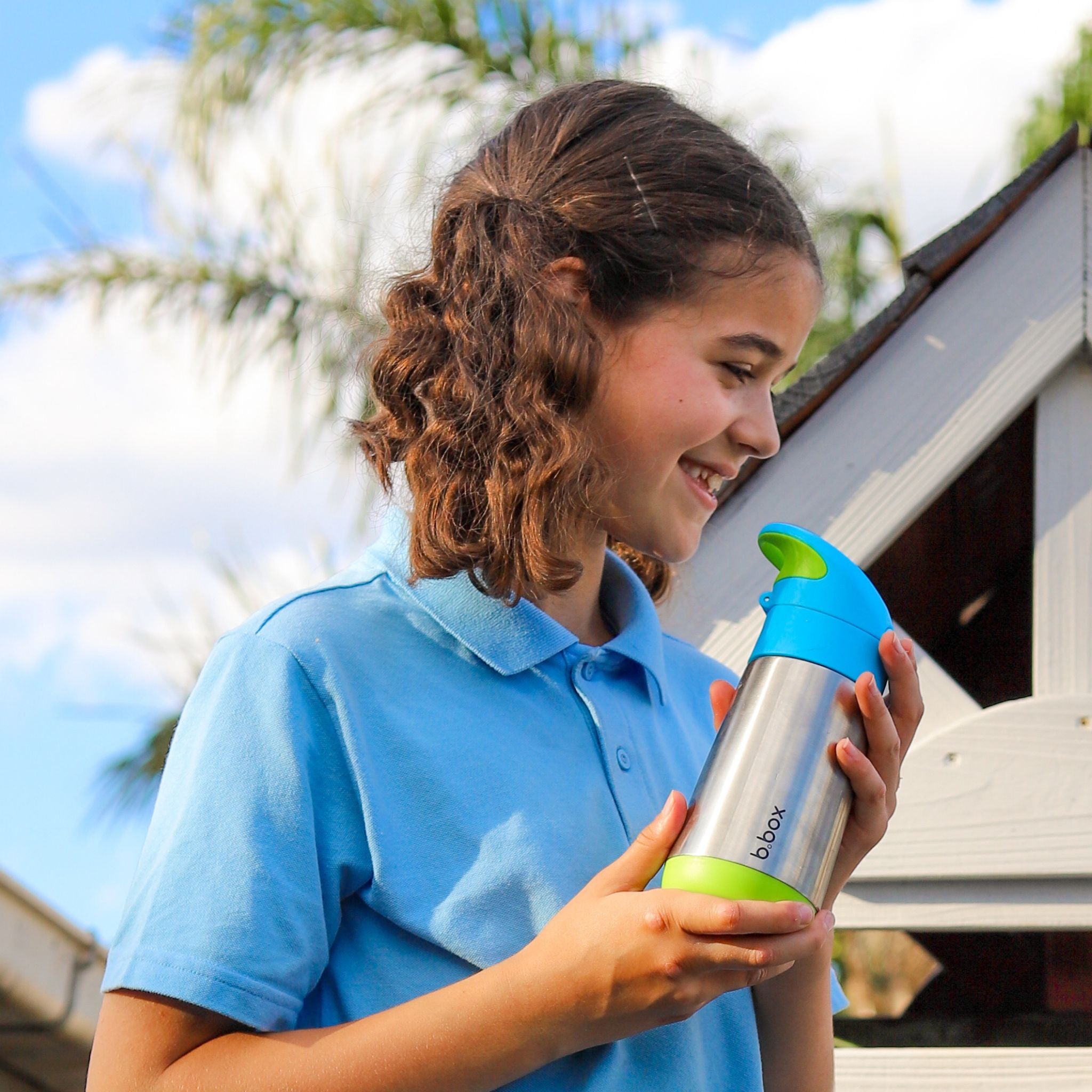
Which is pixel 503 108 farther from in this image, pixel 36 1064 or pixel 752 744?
pixel 752 744

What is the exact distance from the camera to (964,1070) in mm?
2064

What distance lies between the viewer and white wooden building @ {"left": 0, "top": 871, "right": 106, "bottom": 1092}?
10.4 feet

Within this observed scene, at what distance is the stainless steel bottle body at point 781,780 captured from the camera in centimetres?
117

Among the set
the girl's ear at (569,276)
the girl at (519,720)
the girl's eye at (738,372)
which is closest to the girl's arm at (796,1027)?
the girl at (519,720)

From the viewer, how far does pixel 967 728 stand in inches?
86.0

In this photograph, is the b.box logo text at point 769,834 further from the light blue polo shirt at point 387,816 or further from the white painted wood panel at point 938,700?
the white painted wood panel at point 938,700

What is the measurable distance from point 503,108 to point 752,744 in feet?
15.4

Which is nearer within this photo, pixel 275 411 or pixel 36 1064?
pixel 36 1064

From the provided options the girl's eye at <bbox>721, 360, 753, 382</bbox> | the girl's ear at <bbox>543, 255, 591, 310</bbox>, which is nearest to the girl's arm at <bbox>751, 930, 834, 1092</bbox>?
the girl's eye at <bbox>721, 360, 753, 382</bbox>

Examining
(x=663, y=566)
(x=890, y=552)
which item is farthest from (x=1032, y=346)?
(x=663, y=566)

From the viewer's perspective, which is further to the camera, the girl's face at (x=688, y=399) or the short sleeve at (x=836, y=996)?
the short sleeve at (x=836, y=996)

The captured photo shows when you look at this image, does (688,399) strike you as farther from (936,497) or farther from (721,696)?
(936,497)

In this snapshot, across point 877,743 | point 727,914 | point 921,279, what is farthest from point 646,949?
point 921,279

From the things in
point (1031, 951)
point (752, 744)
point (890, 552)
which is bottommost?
point (1031, 951)
